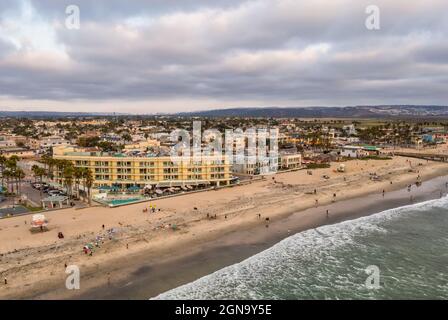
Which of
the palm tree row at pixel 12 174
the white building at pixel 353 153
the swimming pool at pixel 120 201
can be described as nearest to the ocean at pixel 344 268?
the swimming pool at pixel 120 201

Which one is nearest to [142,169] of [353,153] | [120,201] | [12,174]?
[120,201]

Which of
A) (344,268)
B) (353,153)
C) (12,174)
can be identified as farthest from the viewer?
(353,153)

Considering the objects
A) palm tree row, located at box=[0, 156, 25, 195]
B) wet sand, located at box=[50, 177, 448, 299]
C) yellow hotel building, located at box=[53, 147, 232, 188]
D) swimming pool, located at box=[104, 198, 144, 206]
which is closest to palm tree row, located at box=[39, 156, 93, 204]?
yellow hotel building, located at box=[53, 147, 232, 188]

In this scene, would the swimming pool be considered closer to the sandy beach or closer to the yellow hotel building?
the sandy beach

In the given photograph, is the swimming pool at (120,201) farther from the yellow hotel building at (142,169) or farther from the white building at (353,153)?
the white building at (353,153)

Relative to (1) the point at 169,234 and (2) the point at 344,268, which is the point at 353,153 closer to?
(2) the point at 344,268
